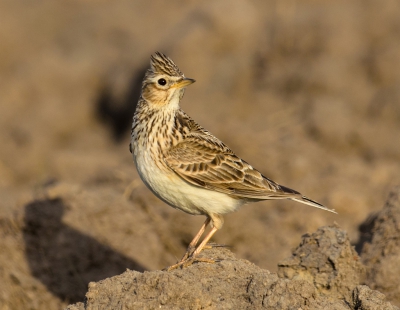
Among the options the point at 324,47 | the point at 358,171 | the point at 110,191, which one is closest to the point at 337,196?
the point at 358,171

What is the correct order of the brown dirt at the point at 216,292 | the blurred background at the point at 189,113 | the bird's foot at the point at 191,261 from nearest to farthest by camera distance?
the brown dirt at the point at 216,292 < the bird's foot at the point at 191,261 < the blurred background at the point at 189,113

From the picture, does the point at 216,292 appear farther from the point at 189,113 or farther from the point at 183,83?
the point at 189,113

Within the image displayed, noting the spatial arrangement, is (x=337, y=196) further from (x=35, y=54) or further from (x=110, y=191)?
(x=35, y=54)

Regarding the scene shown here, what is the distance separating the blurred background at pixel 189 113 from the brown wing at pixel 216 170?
1.14 metres

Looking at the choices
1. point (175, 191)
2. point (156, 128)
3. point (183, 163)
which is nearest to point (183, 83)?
point (156, 128)

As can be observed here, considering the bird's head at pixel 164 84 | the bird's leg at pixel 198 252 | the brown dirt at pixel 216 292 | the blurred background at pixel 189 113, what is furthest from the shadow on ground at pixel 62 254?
the brown dirt at pixel 216 292

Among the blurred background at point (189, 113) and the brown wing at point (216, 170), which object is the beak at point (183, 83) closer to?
the brown wing at point (216, 170)

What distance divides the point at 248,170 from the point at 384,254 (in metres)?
1.34

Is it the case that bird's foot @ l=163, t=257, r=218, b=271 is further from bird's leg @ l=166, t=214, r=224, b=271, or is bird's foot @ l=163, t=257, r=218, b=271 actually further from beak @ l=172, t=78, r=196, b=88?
beak @ l=172, t=78, r=196, b=88

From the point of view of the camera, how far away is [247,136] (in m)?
10.8

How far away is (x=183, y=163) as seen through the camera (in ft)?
20.1

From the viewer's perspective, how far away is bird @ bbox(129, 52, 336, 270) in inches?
239

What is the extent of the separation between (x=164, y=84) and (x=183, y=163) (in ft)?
2.39

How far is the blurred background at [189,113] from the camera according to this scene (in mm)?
7773
